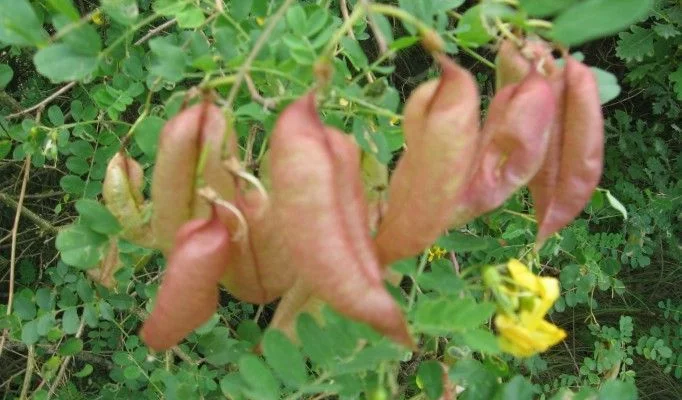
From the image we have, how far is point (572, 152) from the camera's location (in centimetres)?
60

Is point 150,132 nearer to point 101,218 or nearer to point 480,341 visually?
point 101,218

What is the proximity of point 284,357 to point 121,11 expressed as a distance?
0.34 metres

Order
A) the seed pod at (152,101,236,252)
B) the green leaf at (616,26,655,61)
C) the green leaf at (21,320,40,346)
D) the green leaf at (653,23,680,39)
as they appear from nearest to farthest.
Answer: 1. the seed pod at (152,101,236,252)
2. the green leaf at (21,320,40,346)
3. the green leaf at (653,23,680,39)
4. the green leaf at (616,26,655,61)

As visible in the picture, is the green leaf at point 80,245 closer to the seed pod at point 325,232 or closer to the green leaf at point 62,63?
the green leaf at point 62,63

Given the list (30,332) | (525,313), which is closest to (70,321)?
(30,332)

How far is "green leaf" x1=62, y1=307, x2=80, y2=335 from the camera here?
1.14 m

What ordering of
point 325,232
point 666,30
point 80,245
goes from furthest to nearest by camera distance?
point 666,30 → point 80,245 → point 325,232

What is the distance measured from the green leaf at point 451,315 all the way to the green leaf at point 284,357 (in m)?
0.11

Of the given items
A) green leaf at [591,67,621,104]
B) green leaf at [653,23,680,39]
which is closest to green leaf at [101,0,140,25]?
green leaf at [591,67,621,104]

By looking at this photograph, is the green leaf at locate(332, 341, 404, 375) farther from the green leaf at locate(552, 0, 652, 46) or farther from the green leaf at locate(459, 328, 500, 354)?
the green leaf at locate(552, 0, 652, 46)

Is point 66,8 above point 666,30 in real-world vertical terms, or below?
above

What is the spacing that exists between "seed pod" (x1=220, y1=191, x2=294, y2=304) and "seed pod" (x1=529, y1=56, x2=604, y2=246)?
213 mm

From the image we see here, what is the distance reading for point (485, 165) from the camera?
1.94ft

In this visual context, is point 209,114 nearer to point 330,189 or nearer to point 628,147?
point 330,189
